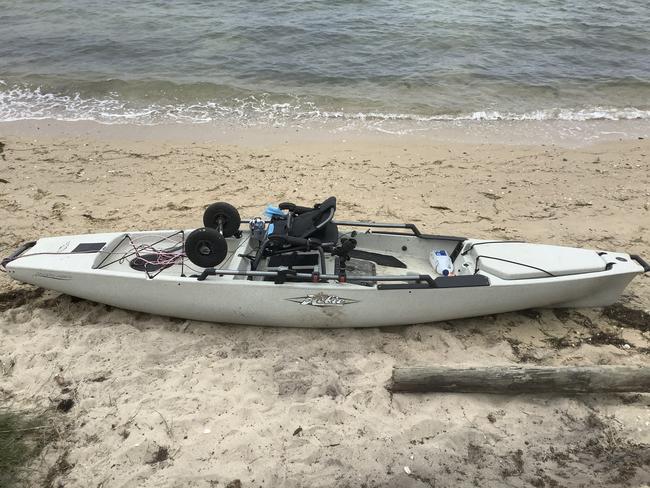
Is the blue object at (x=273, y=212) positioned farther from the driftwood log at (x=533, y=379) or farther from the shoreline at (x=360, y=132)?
the shoreline at (x=360, y=132)

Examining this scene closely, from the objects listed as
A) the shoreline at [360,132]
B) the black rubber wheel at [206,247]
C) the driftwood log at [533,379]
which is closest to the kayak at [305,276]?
the black rubber wheel at [206,247]

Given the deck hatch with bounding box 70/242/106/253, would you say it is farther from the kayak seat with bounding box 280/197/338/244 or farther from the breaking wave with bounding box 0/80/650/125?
the breaking wave with bounding box 0/80/650/125

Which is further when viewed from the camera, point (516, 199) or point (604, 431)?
point (516, 199)

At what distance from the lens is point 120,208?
7738mm

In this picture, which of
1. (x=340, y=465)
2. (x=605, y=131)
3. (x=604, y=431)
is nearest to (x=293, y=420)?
(x=340, y=465)

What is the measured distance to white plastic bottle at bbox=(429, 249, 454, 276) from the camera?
5.68 m

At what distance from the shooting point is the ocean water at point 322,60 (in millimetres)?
12016

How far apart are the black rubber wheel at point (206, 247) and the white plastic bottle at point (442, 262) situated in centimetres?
255

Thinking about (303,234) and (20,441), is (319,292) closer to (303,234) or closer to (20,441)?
(303,234)

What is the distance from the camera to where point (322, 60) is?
14.7 m

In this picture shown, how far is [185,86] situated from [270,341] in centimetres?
1004

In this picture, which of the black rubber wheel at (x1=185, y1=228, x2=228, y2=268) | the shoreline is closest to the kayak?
the black rubber wheel at (x1=185, y1=228, x2=228, y2=268)

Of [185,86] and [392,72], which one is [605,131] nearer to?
[392,72]

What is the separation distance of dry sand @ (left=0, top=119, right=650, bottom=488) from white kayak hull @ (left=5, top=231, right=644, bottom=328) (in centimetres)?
19
